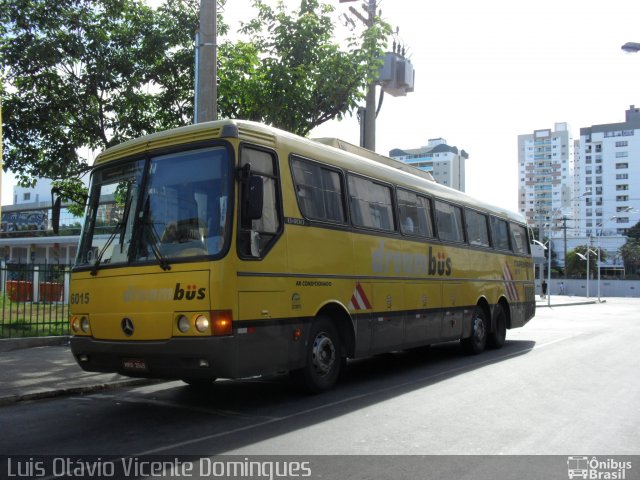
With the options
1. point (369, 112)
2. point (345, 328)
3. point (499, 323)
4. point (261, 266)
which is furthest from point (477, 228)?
point (261, 266)

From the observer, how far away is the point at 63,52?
12969mm

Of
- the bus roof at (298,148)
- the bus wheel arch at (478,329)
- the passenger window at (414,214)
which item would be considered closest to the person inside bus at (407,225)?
the passenger window at (414,214)

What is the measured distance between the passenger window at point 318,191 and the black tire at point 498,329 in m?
6.64

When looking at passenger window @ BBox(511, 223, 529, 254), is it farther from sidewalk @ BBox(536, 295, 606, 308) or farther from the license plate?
sidewalk @ BBox(536, 295, 606, 308)

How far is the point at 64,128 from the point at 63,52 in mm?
1876

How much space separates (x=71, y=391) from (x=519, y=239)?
11.9 m

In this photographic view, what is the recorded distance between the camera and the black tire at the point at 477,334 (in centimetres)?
1259

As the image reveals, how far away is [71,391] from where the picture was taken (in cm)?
823

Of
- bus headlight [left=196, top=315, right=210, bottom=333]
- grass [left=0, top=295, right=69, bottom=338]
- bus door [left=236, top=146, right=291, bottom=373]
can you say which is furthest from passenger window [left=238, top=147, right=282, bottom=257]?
grass [left=0, top=295, right=69, bottom=338]

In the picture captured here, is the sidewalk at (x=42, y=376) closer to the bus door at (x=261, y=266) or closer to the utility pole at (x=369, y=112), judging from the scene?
the bus door at (x=261, y=266)

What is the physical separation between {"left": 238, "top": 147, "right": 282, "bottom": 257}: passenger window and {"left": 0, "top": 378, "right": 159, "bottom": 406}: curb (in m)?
3.60

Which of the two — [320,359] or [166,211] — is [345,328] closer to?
[320,359]

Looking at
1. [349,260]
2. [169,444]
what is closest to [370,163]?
[349,260]

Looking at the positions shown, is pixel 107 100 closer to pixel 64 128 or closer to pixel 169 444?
pixel 64 128
